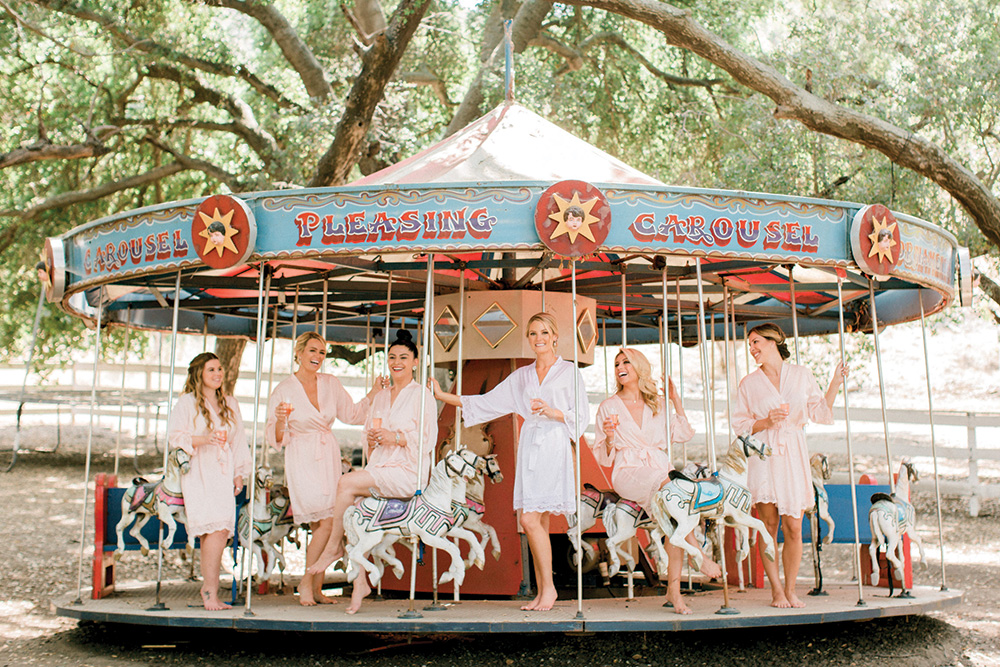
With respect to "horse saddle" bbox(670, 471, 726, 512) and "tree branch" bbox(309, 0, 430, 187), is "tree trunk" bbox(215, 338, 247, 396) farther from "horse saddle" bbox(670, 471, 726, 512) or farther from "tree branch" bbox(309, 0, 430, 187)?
"horse saddle" bbox(670, 471, 726, 512)

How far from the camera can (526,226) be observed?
5.70 metres

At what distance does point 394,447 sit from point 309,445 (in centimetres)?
70

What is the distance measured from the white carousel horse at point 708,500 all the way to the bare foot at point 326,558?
212cm

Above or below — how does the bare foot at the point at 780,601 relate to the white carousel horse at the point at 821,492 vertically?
below

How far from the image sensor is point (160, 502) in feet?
20.9

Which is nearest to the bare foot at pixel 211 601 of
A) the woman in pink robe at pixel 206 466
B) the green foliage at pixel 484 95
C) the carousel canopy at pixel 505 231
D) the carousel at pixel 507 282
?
the woman in pink robe at pixel 206 466

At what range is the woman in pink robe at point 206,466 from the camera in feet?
20.3

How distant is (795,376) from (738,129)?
29.8ft

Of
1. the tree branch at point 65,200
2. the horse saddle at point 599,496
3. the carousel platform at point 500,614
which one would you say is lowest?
the carousel platform at point 500,614

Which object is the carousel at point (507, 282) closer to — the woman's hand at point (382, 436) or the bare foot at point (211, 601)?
the bare foot at point (211, 601)

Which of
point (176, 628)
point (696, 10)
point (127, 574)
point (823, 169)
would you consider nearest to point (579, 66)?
point (696, 10)

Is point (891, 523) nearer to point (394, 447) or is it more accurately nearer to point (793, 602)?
point (793, 602)

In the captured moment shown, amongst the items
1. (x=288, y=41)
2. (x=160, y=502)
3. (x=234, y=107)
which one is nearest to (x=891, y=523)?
(x=160, y=502)

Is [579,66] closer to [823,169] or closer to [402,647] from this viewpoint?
[823,169]
